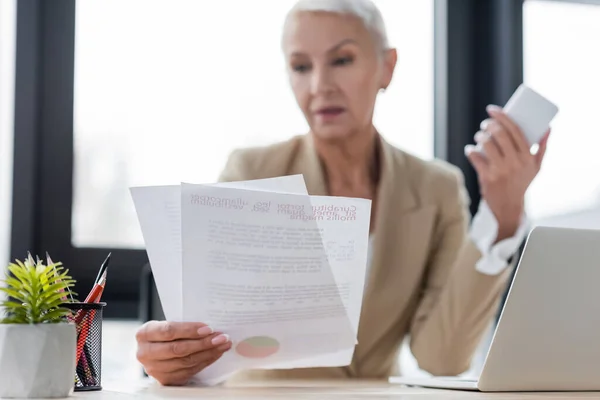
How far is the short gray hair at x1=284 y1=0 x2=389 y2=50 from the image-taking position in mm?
1712

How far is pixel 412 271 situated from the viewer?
70.3 inches

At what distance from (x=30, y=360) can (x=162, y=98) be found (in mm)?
1602

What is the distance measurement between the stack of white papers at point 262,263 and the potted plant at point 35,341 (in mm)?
182

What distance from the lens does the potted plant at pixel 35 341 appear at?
0.83 meters

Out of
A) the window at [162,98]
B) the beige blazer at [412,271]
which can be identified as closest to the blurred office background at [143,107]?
the window at [162,98]

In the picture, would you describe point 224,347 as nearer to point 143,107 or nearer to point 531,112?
point 531,112

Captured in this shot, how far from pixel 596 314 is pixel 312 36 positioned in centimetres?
94

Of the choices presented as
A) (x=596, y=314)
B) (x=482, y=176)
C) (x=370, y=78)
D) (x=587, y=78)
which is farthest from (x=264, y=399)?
(x=587, y=78)

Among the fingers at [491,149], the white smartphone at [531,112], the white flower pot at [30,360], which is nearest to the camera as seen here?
the white flower pot at [30,360]

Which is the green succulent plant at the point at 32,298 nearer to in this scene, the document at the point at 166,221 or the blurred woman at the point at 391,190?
the document at the point at 166,221

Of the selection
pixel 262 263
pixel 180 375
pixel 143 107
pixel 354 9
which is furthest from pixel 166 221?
pixel 143 107

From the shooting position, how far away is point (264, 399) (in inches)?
34.5

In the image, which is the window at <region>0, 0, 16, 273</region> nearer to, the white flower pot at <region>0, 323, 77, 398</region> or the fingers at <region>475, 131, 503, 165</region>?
the fingers at <region>475, 131, 503, 165</region>

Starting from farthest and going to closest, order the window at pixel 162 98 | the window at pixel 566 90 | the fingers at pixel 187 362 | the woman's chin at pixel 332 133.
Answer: the window at pixel 566 90 < the window at pixel 162 98 < the woman's chin at pixel 332 133 < the fingers at pixel 187 362
